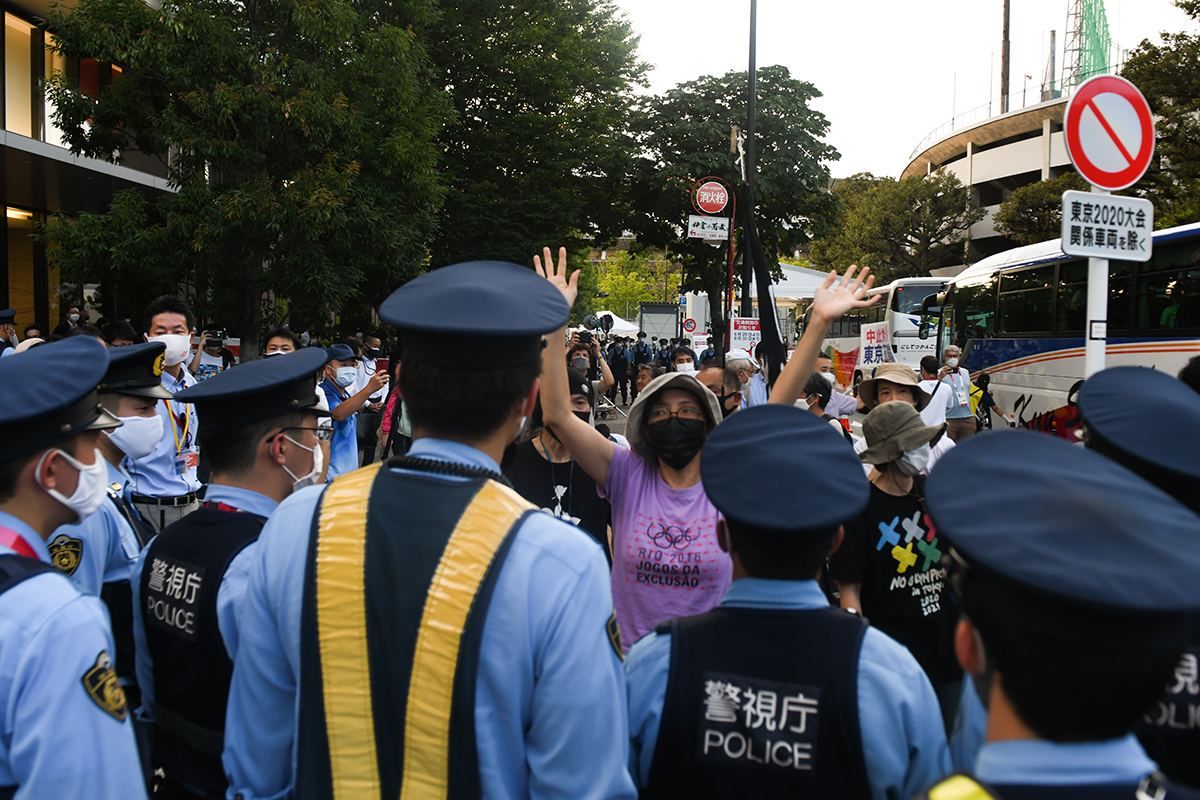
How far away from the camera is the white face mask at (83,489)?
2.03 m

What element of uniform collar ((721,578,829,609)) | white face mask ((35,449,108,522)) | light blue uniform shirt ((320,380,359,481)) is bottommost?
light blue uniform shirt ((320,380,359,481))

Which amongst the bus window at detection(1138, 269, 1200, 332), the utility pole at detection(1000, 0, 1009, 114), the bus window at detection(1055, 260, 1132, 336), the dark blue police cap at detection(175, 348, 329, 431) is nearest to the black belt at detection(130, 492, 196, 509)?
the dark blue police cap at detection(175, 348, 329, 431)

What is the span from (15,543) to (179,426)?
427 centimetres

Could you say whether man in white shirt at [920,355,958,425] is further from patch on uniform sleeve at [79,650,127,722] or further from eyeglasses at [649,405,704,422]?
patch on uniform sleeve at [79,650,127,722]

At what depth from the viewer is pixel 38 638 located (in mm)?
1658

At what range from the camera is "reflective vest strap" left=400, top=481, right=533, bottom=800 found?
163 cm

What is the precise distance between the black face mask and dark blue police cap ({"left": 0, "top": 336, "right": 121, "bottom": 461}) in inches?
74.6

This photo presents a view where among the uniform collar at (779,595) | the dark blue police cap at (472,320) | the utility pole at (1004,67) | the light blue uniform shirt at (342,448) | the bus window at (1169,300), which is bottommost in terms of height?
the light blue uniform shirt at (342,448)

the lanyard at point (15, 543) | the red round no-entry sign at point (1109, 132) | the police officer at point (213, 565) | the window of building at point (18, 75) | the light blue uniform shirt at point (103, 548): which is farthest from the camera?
the window of building at point (18, 75)

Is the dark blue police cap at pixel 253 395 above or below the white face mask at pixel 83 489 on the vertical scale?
above

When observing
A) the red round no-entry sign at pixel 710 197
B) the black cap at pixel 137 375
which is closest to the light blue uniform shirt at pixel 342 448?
the black cap at pixel 137 375

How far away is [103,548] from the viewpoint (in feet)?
10.2

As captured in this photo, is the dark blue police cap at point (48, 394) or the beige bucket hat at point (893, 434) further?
the beige bucket hat at point (893, 434)

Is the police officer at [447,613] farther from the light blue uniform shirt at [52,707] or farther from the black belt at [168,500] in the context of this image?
the black belt at [168,500]
